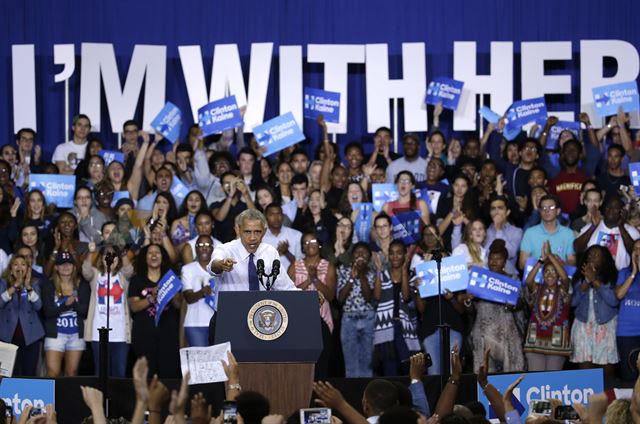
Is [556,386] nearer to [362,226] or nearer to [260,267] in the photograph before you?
[260,267]

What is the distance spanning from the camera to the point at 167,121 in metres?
13.4

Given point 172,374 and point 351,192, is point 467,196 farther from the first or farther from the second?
point 172,374

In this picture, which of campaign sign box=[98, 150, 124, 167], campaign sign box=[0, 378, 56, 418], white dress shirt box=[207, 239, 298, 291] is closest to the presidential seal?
white dress shirt box=[207, 239, 298, 291]

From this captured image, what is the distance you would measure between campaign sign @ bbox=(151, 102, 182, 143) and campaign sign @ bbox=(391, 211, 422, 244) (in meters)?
3.55

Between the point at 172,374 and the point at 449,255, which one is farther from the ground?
the point at 449,255

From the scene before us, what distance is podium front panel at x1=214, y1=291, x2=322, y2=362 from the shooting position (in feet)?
21.1

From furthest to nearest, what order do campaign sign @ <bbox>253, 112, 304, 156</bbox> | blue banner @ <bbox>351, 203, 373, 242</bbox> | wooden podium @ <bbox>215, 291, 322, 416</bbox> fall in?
1. campaign sign @ <bbox>253, 112, 304, 156</bbox>
2. blue banner @ <bbox>351, 203, 373, 242</bbox>
3. wooden podium @ <bbox>215, 291, 322, 416</bbox>

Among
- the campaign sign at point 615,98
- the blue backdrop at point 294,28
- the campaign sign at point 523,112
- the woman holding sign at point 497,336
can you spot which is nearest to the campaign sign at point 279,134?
the blue backdrop at point 294,28

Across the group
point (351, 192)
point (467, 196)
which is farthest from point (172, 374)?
point (467, 196)

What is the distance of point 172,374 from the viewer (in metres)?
10.2

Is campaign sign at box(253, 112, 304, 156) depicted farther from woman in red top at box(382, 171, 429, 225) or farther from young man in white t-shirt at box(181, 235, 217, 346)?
young man in white t-shirt at box(181, 235, 217, 346)

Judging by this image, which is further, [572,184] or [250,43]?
[250,43]

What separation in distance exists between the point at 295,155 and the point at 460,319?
2.73 m

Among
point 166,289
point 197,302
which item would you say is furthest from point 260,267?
point 197,302
